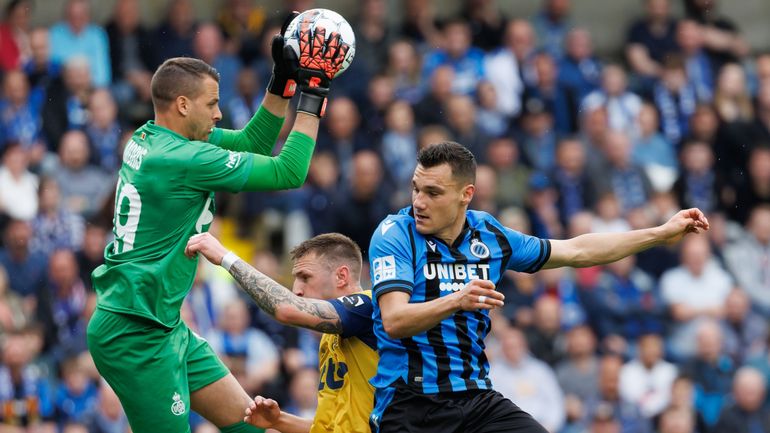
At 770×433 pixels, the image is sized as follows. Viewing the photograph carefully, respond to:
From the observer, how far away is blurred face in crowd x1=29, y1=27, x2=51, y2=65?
1405 centimetres

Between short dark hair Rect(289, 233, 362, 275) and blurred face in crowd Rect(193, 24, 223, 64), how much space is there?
731 centimetres

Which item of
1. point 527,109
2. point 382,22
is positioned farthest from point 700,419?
point 382,22

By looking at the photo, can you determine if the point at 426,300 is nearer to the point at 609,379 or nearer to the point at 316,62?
the point at 316,62

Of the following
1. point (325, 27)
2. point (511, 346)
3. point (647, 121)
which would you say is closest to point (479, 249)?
point (325, 27)

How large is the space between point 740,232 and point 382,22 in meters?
4.76

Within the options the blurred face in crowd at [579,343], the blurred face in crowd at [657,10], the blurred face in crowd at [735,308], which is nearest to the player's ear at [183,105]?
the blurred face in crowd at [579,343]

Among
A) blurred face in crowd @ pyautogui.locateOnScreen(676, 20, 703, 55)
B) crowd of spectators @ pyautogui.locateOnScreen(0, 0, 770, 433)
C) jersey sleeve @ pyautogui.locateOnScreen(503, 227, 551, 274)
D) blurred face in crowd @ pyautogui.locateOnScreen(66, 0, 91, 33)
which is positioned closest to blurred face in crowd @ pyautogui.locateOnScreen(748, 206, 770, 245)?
crowd of spectators @ pyautogui.locateOnScreen(0, 0, 770, 433)

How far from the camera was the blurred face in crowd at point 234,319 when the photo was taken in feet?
42.0

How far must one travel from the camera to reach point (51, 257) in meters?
12.8

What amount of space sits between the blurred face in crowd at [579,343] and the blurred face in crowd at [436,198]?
7030mm

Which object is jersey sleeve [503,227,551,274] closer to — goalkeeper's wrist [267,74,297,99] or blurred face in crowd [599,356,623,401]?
goalkeeper's wrist [267,74,297,99]

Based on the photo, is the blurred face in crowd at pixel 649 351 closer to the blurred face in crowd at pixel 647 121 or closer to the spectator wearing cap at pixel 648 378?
the spectator wearing cap at pixel 648 378

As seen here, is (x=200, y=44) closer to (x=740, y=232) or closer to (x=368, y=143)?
(x=368, y=143)

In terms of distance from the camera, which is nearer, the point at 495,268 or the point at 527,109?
the point at 495,268
